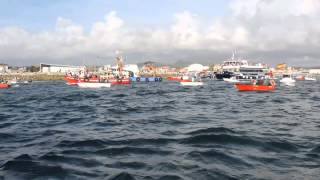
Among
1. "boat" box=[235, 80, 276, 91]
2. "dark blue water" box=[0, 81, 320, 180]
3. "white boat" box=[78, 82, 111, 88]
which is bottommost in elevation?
"white boat" box=[78, 82, 111, 88]

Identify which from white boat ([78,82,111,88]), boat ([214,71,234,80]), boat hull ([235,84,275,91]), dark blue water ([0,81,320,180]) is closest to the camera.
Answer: dark blue water ([0,81,320,180])

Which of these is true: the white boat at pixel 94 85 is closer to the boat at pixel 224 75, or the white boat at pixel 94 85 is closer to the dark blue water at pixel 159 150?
the dark blue water at pixel 159 150

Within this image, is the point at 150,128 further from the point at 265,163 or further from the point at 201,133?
the point at 265,163

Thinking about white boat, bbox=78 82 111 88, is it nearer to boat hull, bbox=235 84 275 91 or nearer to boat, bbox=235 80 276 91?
boat, bbox=235 80 276 91

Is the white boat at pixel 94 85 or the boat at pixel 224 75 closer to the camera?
the white boat at pixel 94 85

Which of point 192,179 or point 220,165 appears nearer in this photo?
point 192,179

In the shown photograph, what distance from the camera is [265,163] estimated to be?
13.3 meters

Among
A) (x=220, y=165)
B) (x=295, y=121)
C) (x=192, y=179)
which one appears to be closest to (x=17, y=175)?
(x=192, y=179)

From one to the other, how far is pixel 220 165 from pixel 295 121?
1474cm

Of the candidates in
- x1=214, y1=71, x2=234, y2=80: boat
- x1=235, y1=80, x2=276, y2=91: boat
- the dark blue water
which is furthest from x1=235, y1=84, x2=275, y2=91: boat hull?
x1=214, y1=71, x2=234, y2=80: boat

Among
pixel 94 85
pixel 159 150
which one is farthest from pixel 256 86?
pixel 159 150

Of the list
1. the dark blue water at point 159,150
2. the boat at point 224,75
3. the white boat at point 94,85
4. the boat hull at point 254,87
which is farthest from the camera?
the boat at point 224,75

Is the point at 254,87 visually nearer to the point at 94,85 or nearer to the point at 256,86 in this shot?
the point at 256,86

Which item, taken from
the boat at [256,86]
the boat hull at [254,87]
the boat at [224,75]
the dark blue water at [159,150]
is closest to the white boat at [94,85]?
the boat at [256,86]
